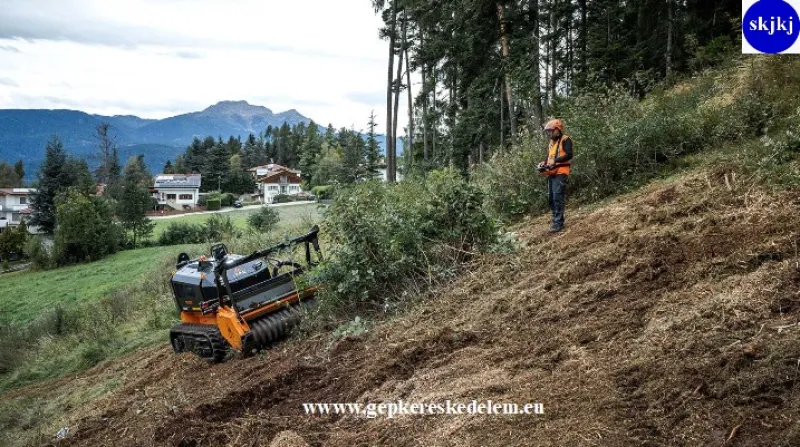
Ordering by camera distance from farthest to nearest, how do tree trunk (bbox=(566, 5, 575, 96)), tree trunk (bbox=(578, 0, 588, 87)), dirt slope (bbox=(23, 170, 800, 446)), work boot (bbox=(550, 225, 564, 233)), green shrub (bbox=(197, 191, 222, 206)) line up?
1. green shrub (bbox=(197, 191, 222, 206))
2. tree trunk (bbox=(566, 5, 575, 96))
3. tree trunk (bbox=(578, 0, 588, 87))
4. work boot (bbox=(550, 225, 564, 233))
5. dirt slope (bbox=(23, 170, 800, 446))

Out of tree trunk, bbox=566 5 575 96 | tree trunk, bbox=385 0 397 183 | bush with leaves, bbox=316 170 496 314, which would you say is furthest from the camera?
tree trunk, bbox=385 0 397 183

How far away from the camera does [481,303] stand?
6363mm

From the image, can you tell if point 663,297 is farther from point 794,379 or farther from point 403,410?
point 403,410

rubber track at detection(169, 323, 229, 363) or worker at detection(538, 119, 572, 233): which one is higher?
worker at detection(538, 119, 572, 233)

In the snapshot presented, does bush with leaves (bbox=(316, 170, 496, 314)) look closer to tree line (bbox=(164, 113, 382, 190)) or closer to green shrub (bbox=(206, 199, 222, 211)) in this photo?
tree line (bbox=(164, 113, 382, 190))

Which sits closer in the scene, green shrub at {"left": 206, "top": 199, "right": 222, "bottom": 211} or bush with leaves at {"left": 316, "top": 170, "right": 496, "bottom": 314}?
bush with leaves at {"left": 316, "top": 170, "right": 496, "bottom": 314}

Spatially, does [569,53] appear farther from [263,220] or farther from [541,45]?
[263,220]

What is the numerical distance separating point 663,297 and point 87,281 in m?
40.3

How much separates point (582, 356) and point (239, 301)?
5.68m

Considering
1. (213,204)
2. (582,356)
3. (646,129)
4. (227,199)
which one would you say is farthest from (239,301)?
(227,199)

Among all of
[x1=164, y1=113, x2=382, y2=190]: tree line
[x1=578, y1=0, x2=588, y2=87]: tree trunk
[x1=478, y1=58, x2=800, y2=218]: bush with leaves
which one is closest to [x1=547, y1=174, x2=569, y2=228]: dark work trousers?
[x1=478, y1=58, x2=800, y2=218]: bush with leaves

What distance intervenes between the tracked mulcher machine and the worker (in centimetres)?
370

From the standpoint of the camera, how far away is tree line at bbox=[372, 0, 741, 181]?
1972 centimetres

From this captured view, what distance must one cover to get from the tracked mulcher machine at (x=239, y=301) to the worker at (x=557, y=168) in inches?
146
